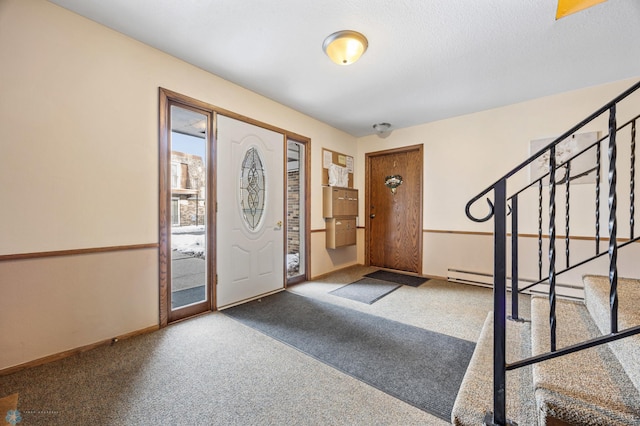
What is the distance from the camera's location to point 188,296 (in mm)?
3211

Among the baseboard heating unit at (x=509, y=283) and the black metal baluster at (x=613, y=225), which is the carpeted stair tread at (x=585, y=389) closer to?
the black metal baluster at (x=613, y=225)

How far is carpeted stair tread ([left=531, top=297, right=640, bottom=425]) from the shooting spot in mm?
885

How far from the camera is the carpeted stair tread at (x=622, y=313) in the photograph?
3.30 feet

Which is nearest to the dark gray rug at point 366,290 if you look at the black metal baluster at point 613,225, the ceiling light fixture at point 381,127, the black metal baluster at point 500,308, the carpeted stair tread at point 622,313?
the carpeted stair tread at point 622,313

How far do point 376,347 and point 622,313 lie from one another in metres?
1.43

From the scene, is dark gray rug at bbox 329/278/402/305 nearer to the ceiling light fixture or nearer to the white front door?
the white front door

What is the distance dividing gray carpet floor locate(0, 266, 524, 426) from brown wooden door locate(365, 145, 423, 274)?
211 cm

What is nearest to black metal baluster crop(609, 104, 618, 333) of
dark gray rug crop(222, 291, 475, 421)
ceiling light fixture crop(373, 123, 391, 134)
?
dark gray rug crop(222, 291, 475, 421)

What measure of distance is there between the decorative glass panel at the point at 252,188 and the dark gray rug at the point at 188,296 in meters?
1.04

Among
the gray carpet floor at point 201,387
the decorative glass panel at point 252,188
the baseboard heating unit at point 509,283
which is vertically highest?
the decorative glass panel at point 252,188

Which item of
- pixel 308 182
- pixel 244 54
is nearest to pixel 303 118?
pixel 308 182

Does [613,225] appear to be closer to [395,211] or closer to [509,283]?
[509,283]

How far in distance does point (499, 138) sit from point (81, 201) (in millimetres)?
4655

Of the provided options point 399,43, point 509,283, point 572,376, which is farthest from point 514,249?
point 509,283
